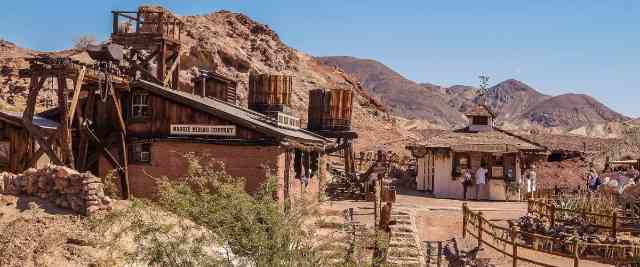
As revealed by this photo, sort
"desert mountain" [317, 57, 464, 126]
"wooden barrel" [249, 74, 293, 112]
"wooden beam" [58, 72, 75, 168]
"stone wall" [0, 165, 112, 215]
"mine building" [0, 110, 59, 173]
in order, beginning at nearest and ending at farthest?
"stone wall" [0, 165, 112, 215]
"wooden beam" [58, 72, 75, 168]
"mine building" [0, 110, 59, 173]
"wooden barrel" [249, 74, 293, 112]
"desert mountain" [317, 57, 464, 126]

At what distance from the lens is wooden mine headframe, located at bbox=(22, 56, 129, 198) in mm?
19438

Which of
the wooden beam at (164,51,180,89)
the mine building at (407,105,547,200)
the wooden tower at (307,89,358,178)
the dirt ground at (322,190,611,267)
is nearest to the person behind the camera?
the dirt ground at (322,190,611,267)

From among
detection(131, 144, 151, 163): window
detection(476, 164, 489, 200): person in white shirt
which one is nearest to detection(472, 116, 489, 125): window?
detection(476, 164, 489, 200): person in white shirt

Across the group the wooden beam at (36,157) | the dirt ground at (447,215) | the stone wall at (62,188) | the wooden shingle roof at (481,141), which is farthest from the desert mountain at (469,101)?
the stone wall at (62,188)

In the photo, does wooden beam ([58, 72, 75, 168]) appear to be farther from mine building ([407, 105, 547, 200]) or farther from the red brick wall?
mine building ([407, 105, 547, 200])

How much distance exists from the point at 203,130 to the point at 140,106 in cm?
259

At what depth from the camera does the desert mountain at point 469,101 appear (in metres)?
144

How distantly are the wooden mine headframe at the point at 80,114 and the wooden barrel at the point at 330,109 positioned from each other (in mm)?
11523

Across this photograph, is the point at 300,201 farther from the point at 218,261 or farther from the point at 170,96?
the point at 170,96

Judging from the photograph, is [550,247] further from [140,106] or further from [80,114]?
[80,114]

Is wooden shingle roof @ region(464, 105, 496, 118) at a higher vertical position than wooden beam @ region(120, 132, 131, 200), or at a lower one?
higher

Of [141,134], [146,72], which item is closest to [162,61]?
[146,72]

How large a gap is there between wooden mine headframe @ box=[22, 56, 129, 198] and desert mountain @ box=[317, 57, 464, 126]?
108 metres

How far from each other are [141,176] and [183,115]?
2318mm
